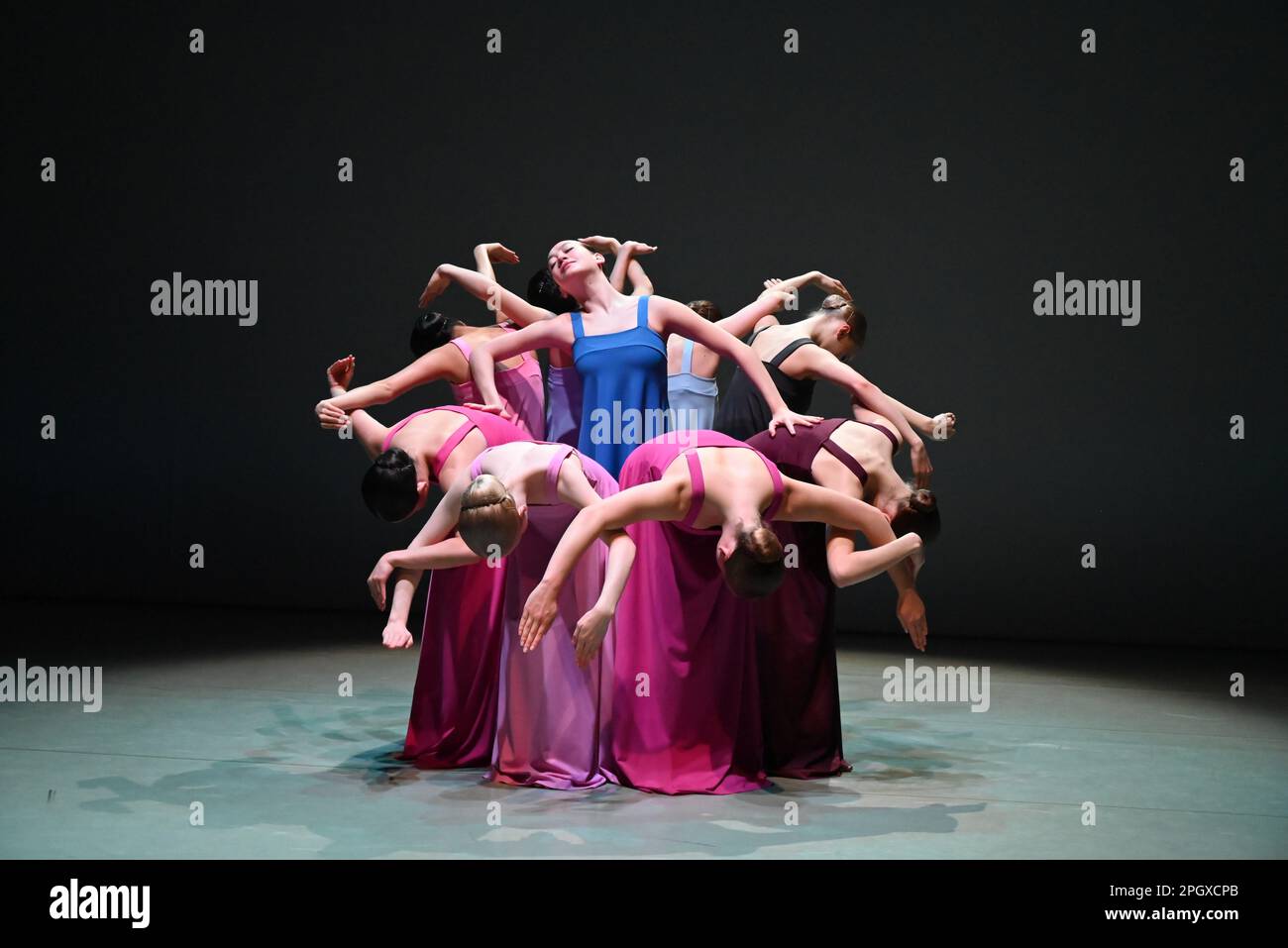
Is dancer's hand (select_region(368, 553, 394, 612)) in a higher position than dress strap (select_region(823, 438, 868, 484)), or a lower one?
lower

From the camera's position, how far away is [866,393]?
4.56 meters

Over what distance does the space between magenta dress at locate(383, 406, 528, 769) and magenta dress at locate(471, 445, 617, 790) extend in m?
0.32

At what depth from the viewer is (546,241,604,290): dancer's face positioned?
4.43 m

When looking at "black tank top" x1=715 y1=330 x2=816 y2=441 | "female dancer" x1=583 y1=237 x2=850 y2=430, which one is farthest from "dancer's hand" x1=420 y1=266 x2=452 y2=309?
"black tank top" x1=715 y1=330 x2=816 y2=441

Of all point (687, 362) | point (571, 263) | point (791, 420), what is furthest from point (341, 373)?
point (791, 420)

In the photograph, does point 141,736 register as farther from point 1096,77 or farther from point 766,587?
point 1096,77

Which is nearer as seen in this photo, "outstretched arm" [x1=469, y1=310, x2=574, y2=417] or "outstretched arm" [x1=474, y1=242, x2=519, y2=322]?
"outstretched arm" [x1=469, y1=310, x2=574, y2=417]

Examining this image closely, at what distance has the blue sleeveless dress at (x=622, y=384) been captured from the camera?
4.37 m

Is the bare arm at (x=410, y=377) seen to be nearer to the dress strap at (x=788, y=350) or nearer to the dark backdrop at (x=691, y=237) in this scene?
the dress strap at (x=788, y=350)

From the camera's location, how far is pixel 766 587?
11.9ft

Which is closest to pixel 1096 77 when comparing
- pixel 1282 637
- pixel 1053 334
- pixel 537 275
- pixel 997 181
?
pixel 997 181

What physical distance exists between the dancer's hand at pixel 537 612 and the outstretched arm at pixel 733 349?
3.34 ft

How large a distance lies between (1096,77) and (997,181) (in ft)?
2.31

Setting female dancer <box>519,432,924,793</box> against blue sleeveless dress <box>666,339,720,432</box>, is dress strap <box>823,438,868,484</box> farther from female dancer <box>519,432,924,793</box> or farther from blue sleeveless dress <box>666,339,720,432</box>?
blue sleeveless dress <box>666,339,720,432</box>
